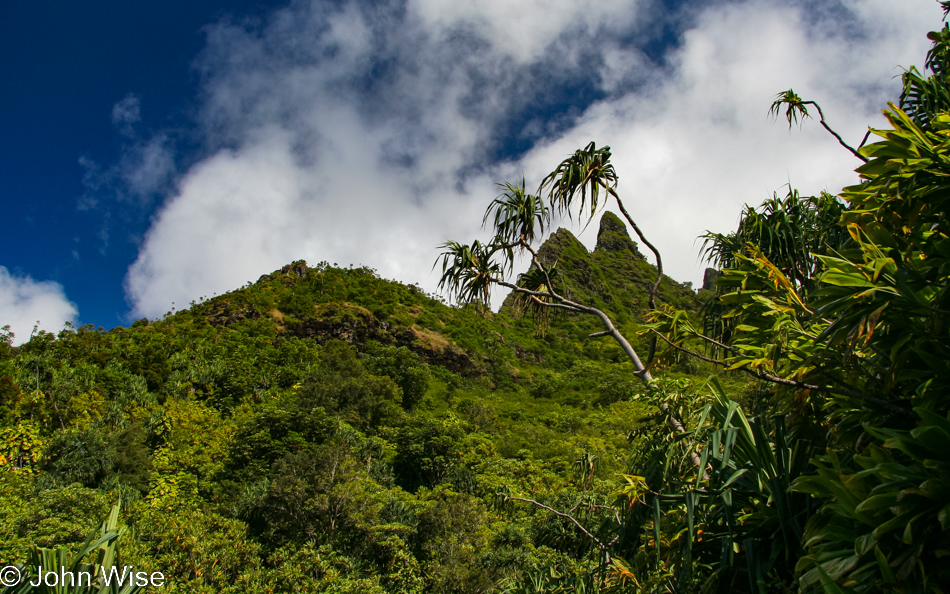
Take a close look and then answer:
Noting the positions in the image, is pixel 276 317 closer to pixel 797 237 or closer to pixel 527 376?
pixel 527 376

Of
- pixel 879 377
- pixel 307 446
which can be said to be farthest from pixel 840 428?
pixel 307 446

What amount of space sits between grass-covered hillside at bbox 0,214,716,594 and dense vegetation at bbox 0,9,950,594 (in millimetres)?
108

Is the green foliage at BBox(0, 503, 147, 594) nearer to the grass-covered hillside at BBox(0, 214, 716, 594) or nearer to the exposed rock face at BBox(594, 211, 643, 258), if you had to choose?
the grass-covered hillside at BBox(0, 214, 716, 594)

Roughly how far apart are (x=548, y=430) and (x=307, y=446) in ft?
47.2

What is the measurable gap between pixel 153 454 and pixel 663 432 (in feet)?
70.8

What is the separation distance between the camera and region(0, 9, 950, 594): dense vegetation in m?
→ 1.99

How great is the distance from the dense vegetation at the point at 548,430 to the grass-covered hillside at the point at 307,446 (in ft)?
0.35

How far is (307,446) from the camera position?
19391 mm

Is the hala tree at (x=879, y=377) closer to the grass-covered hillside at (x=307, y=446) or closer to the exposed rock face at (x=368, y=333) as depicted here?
the grass-covered hillside at (x=307, y=446)

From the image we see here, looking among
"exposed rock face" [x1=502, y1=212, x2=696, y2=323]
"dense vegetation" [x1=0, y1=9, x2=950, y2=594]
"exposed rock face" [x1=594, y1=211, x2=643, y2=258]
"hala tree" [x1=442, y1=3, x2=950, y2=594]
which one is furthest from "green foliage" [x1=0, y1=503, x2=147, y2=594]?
"exposed rock face" [x1=594, y1=211, x2=643, y2=258]

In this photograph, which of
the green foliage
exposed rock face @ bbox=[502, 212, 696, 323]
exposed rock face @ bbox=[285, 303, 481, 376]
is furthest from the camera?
exposed rock face @ bbox=[502, 212, 696, 323]

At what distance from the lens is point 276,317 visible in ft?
127

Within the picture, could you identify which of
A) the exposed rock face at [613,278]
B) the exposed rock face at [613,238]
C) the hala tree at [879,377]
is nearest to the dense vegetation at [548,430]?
the hala tree at [879,377]

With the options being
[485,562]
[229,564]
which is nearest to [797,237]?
[485,562]
